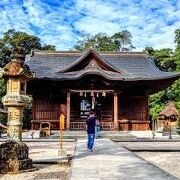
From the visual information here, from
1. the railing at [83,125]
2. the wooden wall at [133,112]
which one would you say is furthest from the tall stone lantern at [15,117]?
the wooden wall at [133,112]

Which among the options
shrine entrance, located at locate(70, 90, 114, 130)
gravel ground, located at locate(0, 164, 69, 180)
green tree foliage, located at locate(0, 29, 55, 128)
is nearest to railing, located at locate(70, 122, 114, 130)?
shrine entrance, located at locate(70, 90, 114, 130)

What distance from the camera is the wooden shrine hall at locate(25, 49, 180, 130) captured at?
2825 cm

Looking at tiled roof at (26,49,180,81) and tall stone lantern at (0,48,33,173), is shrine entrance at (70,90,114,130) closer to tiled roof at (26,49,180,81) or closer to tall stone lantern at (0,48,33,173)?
tiled roof at (26,49,180,81)

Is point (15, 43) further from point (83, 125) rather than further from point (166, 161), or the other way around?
point (166, 161)

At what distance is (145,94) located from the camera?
30125mm

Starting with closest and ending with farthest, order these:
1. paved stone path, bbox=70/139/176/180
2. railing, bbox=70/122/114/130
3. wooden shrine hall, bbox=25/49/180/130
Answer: paved stone path, bbox=70/139/176/180 < wooden shrine hall, bbox=25/49/180/130 < railing, bbox=70/122/114/130

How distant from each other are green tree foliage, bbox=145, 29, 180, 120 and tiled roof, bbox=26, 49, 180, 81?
811cm

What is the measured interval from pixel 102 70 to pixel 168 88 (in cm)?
2798

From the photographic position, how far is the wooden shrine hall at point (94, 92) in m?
28.2

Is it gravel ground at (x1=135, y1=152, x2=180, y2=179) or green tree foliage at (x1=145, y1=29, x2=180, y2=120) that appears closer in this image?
gravel ground at (x1=135, y1=152, x2=180, y2=179)

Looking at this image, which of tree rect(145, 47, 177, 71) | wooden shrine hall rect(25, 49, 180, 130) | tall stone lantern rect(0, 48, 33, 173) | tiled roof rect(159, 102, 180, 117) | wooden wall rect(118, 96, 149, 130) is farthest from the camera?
tree rect(145, 47, 177, 71)

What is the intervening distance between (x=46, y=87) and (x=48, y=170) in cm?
1985

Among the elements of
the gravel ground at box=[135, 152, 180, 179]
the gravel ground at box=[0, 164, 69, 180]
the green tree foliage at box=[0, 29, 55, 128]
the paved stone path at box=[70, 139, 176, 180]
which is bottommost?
the gravel ground at box=[135, 152, 180, 179]

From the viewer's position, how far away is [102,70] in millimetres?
29578
